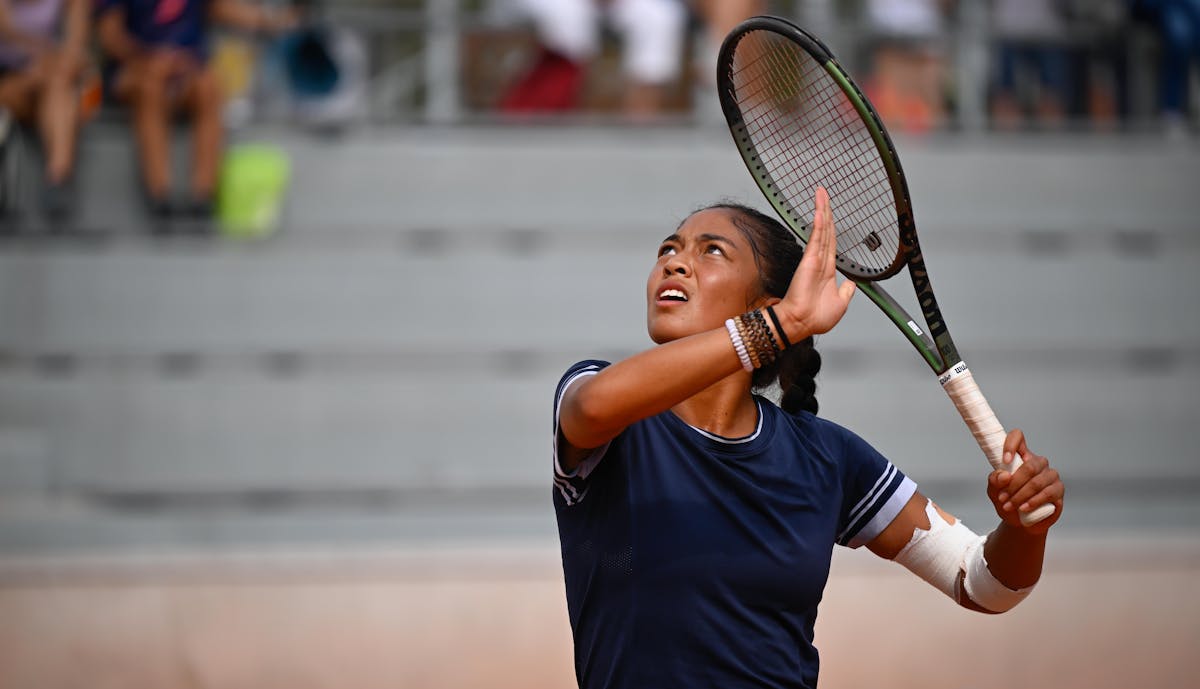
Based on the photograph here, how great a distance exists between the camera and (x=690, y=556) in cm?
241

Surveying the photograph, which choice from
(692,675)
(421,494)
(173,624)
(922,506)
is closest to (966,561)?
(922,506)

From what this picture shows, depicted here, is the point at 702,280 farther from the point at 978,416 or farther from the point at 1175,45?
the point at 1175,45

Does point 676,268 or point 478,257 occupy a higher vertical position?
point 478,257

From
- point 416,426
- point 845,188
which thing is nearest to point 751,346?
point 845,188

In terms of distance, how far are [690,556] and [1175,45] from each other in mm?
7852

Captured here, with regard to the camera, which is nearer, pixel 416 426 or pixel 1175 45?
pixel 416 426

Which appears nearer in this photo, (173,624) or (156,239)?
(173,624)

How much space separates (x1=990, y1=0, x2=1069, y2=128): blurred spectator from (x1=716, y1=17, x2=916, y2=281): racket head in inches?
256

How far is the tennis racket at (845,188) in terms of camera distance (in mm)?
2682

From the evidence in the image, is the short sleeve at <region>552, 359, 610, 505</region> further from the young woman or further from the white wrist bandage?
the white wrist bandage

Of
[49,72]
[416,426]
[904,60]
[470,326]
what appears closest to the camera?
[416,426]

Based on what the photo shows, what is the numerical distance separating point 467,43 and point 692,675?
733cm

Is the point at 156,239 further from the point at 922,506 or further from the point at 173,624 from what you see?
the point at 922,506

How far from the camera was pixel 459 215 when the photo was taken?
28.4 ft
